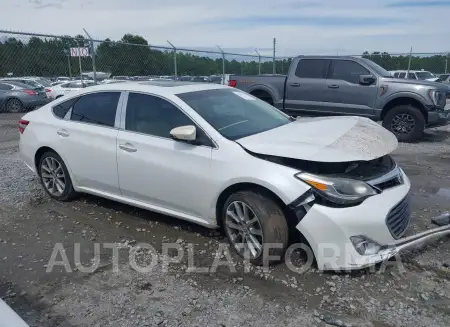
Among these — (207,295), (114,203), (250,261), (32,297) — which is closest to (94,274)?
(32,297)

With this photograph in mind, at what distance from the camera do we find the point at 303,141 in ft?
11.9

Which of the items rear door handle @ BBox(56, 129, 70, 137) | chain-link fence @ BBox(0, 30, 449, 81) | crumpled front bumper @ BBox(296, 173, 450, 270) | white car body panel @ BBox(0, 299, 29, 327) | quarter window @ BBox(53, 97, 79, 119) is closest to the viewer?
white car body panel @ BBox(0, 299, 29, 327)

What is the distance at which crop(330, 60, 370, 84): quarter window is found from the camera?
9664 millimetres

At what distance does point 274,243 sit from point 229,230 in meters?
0.48

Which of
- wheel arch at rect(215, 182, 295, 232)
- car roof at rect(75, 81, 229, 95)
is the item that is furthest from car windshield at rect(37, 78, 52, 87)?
wheel arch at rect(215, 182, 295, 232)

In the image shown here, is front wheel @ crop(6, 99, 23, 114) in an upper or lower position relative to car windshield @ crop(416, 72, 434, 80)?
lower

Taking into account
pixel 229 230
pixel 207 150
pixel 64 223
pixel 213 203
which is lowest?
pixel 64 223

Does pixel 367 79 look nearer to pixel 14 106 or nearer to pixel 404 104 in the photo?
pixel 404 104

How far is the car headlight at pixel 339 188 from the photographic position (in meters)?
3.22

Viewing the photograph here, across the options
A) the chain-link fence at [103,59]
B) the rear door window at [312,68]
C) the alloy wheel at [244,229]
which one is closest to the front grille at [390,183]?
the alloy wheel at [244,229]

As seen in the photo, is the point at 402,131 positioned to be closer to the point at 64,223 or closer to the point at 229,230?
the point at 229,230

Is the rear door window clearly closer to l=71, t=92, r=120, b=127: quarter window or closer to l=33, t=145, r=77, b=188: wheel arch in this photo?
l=71, t=92, r=120, b=127: quarter window

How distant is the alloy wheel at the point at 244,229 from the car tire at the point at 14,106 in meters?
16.2

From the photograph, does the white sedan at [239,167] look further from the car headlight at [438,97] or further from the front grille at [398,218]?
the car headlight at [438,97]
